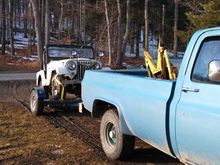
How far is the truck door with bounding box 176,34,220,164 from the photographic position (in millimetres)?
4355

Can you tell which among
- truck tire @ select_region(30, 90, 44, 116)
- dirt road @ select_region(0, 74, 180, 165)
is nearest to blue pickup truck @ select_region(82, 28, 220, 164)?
dirt road @ select_region(0, 74, 180, 165)

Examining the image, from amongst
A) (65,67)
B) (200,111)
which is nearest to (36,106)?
(65,67)

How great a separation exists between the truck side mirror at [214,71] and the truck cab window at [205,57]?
188 millimetres

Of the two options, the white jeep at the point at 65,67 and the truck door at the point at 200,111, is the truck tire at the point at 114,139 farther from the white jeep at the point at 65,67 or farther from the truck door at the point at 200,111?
the white jeep at the point at 65,67

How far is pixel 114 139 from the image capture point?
6926mm

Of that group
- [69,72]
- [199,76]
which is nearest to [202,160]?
[199,76]

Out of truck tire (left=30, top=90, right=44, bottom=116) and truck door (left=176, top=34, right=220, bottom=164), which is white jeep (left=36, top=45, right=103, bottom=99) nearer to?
truck tire (left=30, top=90, right=44, bottom=116)

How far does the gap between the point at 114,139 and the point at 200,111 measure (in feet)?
8.52

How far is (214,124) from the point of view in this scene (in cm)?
430

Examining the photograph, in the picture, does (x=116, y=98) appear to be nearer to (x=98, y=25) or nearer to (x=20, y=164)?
(x=20, y=164)

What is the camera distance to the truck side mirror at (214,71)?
170 inches

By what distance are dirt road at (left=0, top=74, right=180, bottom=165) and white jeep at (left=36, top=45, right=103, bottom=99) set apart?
729 millimetres

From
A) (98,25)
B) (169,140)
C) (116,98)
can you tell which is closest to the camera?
(169,140)

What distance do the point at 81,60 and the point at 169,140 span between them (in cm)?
703
